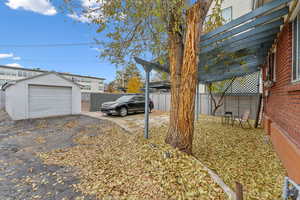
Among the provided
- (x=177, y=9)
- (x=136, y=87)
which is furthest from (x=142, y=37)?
(x=136, y=87)

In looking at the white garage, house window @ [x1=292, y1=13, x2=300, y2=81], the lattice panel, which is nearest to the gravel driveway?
house window @ [x1=292, y1=13, x2=300, y2=81]

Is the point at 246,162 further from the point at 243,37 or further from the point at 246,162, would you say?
the point at 243,37

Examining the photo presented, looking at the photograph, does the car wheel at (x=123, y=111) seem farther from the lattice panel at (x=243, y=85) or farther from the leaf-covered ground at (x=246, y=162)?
the lattice panel at (x=243, y=85)

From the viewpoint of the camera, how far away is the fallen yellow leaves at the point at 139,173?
6.28 ft

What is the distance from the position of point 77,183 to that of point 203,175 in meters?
2.08

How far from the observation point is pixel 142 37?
3.91m

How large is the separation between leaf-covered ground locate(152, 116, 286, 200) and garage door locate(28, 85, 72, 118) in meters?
8.89

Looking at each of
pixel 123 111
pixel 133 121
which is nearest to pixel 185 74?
pixel 133 121

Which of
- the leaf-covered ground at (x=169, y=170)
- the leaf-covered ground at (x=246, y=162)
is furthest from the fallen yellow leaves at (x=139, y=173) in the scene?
the leaf-covered ground at (x=246, y=162)

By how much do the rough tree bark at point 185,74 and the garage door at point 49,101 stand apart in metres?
8.75

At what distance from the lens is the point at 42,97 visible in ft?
27.4

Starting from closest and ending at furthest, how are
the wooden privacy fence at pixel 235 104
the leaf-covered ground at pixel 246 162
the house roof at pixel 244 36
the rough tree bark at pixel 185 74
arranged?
the leaf-covered ground at pixel 246 162 → the house roof at pixel 244 36 → the rough tree bark at pixel 185 74 → the wooden privacy fence at pixel 235 104

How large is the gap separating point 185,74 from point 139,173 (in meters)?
2.10

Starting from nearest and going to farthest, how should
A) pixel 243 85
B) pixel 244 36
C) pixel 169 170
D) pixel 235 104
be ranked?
pixel 169 170 → pixel 244 36 → pixel 243 85 → pixel 235 104
